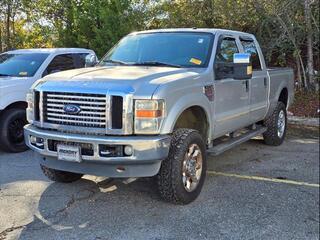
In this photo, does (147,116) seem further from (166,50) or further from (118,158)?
(166,50)

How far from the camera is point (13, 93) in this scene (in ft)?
24.4

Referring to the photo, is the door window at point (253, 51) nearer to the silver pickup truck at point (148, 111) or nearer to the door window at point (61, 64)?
the silver pickup truck at point (148, 111)

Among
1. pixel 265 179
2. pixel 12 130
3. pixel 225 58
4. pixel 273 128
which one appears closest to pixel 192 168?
pixel 265 179

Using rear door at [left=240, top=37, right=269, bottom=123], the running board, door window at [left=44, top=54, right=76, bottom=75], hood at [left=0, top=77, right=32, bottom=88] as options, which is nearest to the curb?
the running board

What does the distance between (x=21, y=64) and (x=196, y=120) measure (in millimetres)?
4080

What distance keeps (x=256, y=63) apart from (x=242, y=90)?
42.3 inches

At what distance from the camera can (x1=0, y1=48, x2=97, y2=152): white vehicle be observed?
24.1 ft

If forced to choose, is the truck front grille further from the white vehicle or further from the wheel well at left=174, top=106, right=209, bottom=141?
the white vehicle

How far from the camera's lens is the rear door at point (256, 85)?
698cm

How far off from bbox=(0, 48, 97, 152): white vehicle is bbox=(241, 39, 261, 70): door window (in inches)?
92.1

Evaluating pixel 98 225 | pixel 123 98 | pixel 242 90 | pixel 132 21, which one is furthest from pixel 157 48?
pixel 132 21

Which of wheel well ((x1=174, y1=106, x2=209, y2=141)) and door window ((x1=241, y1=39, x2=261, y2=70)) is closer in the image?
wheel well ((x1=174, y1=106, x2=209, y2=141))

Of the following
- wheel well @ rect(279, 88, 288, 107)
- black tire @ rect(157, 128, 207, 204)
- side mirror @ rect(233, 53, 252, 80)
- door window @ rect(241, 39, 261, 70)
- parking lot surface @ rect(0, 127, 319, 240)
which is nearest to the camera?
parking lot surface @ rect(0, 127, 319, 240)

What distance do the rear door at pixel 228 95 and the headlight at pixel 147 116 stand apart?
4.51ft
